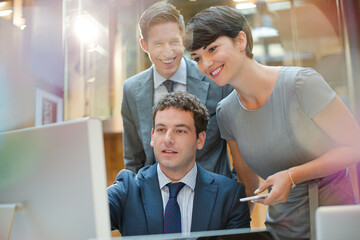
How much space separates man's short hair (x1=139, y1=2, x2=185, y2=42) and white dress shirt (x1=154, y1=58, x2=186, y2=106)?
182mm

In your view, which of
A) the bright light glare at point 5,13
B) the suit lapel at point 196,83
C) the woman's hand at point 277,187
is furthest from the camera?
the bright light glare at point 5,13

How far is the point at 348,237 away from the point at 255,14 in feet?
3.85

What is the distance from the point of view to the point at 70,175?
0.61m

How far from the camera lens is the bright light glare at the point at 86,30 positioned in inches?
67.9

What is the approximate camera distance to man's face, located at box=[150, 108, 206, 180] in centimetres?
128

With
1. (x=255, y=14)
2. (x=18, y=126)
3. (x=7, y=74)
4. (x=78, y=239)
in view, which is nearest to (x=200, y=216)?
(x=78, y=239)

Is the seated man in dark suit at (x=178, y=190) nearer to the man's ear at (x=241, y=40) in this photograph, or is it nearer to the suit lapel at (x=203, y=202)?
the suit lapel at (x=203, y=202)

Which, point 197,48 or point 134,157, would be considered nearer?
point 197,48

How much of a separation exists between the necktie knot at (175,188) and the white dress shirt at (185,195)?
1 centimetres

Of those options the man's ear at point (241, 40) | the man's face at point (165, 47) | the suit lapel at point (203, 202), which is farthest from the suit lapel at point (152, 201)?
the man's ear at point (241, 40)

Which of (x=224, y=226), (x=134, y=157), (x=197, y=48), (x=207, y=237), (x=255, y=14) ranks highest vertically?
(x=255, y=14)

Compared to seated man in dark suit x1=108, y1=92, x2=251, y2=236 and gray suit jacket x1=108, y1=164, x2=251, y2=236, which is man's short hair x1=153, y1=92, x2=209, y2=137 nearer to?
seated man in dark suit x1=108, y1=92, x2=251, y2=236

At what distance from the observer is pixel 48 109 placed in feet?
5.58

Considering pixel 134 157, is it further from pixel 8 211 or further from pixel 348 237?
pixel 348 237
